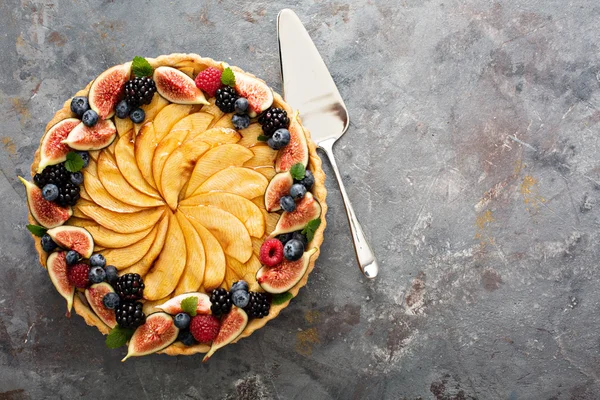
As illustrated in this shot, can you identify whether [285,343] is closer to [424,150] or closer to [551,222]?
[424,150]

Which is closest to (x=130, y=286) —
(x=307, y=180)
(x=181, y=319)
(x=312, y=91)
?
(x=181, y=319)

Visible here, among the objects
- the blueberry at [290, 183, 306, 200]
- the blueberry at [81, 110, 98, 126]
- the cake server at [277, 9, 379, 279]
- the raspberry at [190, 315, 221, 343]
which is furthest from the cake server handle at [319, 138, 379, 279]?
the blueberry at [81, 110, 98, 126]

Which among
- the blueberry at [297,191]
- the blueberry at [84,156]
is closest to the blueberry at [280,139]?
the blueberry at [297,191]

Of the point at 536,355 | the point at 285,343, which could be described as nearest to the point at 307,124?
the point at 285,343

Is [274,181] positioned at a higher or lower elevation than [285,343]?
higher

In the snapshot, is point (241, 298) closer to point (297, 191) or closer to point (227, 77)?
point (297, 191)

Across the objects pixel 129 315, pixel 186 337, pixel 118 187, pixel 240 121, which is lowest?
pixel 186 337

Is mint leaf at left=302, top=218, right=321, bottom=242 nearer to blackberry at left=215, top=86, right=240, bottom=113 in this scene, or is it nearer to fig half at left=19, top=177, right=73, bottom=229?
blackberry at left=215, top=86, right=240, bottom=113
